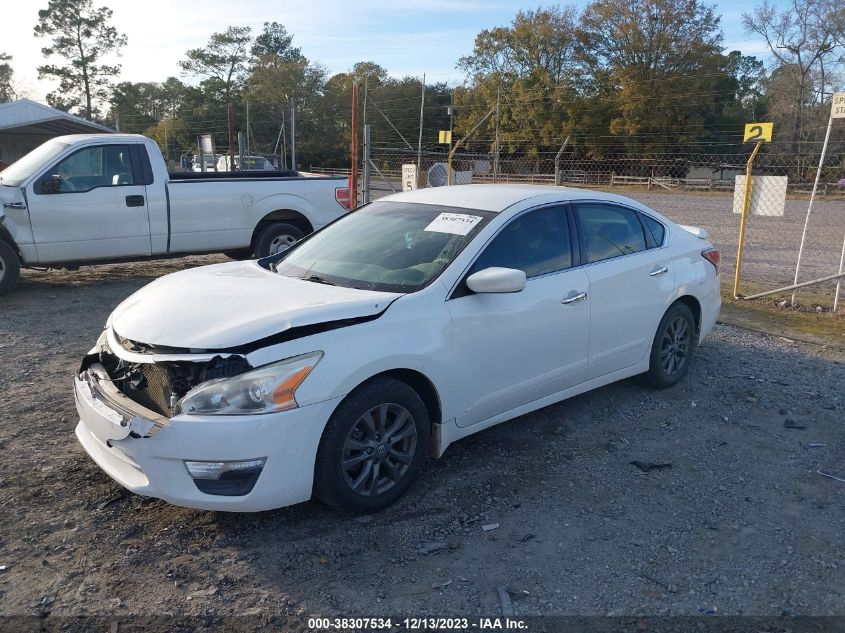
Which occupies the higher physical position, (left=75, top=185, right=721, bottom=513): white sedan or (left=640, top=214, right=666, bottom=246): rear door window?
(left=640, top=214, right=666, bottom=246): rear door window

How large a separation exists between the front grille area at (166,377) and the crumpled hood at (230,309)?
88 mm

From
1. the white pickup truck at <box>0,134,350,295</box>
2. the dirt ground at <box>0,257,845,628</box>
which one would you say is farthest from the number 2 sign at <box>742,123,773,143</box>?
the white pickup truck at <box>0,134,350,295</box>

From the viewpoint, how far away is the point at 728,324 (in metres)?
7.86

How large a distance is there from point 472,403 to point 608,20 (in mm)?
49489

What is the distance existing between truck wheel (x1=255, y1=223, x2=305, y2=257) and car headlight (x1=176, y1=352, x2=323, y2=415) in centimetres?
670

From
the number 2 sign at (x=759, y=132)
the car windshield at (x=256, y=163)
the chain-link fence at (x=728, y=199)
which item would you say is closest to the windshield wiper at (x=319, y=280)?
the number 2 sign at (x=759, y=132)

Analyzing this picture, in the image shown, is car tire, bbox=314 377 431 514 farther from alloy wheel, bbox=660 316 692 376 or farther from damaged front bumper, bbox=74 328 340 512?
alloy wheel, bbox=660 316 692 376

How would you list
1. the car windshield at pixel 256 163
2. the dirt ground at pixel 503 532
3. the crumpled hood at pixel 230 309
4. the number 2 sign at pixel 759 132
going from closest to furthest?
the dirt ground at pixel 503 532, the crumpled hood at pixel 230 309, the number 2 sign at pixel 759 132, the car windshield at pixel 256 163

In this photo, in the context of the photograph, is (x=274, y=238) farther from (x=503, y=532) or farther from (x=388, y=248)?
(x=503, y=532)

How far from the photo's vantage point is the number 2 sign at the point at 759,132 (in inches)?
328

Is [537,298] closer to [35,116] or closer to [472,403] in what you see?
[472,403]

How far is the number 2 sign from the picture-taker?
27.3 ft

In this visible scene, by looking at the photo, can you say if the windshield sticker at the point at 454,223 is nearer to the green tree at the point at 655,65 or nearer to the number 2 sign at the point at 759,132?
the number 2 sign at the point at 759,132

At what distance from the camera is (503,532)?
3.58 metres
